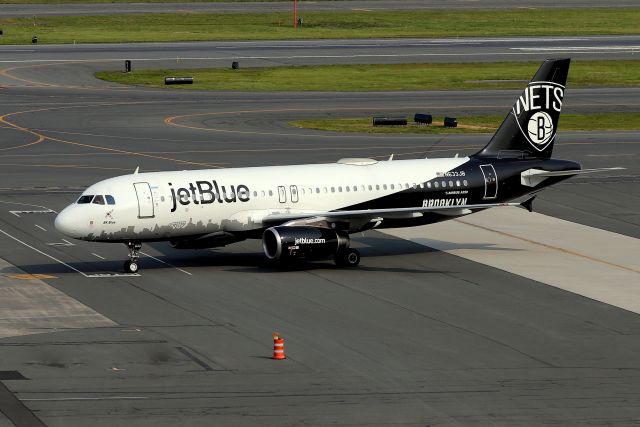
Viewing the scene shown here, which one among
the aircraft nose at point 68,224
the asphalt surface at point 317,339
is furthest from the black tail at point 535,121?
the aircraft nose at point 68,224

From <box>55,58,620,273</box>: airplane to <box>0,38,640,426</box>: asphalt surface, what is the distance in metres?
1.71

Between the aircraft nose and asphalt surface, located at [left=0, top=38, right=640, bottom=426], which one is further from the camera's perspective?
the aircraft nose

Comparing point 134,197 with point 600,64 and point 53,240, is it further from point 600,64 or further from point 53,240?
point 600,64

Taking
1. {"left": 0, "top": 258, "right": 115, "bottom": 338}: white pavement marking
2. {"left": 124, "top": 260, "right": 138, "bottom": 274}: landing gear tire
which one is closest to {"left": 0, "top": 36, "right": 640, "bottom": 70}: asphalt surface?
{"left": 124, "top": 260, "right": 138, "bottom": 274}: landing gear tire

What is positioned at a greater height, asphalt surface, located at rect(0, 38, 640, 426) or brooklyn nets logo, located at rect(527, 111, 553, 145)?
brooklyn nets logo, located at rect(527, 111, 553, 145)

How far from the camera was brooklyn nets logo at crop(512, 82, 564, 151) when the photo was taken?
6944cm

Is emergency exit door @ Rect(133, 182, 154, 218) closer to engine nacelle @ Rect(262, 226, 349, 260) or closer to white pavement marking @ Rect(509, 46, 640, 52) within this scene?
engine nacelle @ Rect(262, 226, 349, 260)

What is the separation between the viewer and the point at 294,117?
118062 millimetres

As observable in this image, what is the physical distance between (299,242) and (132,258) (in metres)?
7.59

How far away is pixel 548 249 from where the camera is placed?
222 feet

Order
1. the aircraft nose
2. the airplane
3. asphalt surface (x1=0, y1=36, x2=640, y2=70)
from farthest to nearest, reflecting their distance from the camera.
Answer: asphalt surface (x1=0, y1=36, x2=640, y2=70) → the airplane → the aircraft nose

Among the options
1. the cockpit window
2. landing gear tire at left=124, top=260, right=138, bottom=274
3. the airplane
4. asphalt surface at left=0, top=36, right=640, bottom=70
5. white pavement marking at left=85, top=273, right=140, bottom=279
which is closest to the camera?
the cockpit window

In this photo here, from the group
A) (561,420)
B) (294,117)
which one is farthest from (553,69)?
(294,117)

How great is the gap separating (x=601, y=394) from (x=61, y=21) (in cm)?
16608
